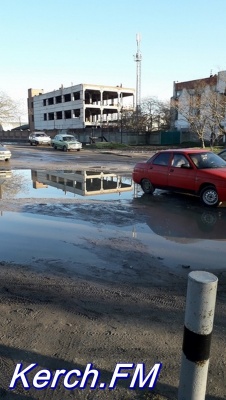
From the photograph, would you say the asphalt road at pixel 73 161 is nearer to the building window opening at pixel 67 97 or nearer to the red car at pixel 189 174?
the red car at pixel 189 174

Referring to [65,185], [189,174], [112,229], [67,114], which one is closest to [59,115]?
[67,114]

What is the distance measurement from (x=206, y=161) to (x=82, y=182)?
6.07 m

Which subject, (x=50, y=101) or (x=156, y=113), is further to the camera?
(x=50, y=101)

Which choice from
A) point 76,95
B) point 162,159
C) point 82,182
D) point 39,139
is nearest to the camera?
point 162,159

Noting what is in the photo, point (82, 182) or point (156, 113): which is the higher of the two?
point (156, 113)

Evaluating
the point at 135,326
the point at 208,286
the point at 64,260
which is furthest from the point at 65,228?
the point at 208,286

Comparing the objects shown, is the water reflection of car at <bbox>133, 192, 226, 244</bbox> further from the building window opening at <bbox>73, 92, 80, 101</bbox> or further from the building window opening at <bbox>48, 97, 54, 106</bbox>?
the building window opening at <bbox>48, 97, 54, 106</bbox>

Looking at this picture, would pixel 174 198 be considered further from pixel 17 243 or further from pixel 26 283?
pixel 26 283

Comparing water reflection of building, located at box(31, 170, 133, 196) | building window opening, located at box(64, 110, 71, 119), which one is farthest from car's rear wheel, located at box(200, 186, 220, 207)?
building window opening, located at box(64, 110, 71, 119)

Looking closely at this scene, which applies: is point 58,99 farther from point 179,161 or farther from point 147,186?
point 179,161

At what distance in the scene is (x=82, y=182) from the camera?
14.3 m

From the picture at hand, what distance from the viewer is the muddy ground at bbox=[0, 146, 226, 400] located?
8.89 ft

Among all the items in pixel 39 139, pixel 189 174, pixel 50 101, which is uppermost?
pixel 50 101

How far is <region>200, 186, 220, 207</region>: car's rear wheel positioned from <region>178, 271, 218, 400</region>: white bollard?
7.40 metres
